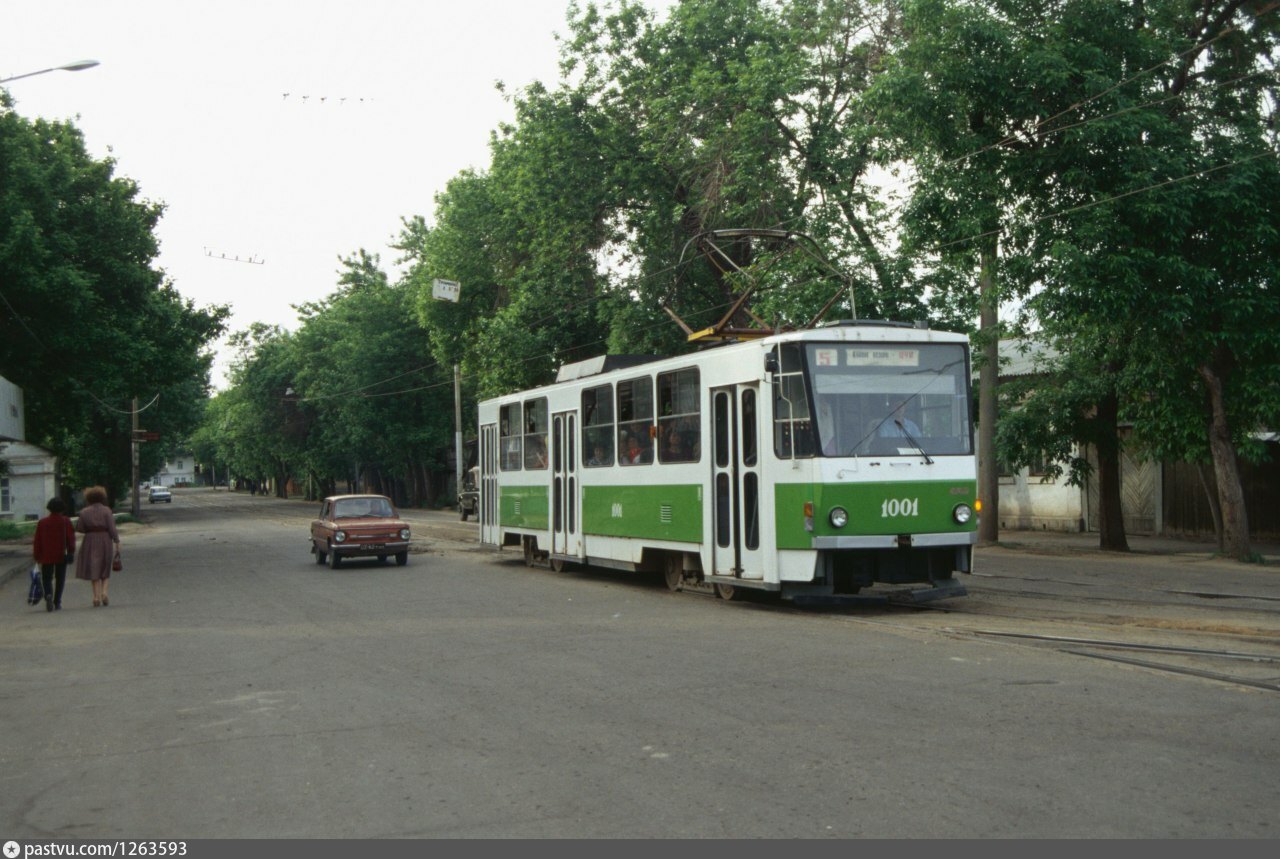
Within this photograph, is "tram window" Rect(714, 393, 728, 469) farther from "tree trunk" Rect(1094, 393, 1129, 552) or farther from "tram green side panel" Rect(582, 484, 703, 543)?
"tree trunk" Rect(1094, 393, 1129, 552)

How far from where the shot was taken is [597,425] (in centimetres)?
1973

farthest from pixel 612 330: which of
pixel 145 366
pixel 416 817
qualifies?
pixel 416 817

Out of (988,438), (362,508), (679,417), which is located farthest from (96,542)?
(988,438)

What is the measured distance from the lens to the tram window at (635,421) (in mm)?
17859

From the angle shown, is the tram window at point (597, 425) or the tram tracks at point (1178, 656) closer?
the tram tracks at point (1178, 656)

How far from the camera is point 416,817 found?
235 inches

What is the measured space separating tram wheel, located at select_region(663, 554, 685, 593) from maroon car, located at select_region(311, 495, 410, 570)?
Result: 28.9ft

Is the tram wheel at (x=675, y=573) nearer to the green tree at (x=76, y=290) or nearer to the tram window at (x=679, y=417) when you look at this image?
the tram window at (x=679, y=417)

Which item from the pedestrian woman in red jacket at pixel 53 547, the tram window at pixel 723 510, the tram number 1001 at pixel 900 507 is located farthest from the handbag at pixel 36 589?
the tram number 1001 at pixel 900 507

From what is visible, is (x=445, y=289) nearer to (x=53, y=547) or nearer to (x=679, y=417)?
(x=53, y=547)

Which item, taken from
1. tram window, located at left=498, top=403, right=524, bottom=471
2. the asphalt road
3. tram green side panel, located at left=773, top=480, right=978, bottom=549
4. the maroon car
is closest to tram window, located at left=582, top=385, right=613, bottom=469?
tram window, located at left=498, top=403, right=524, bottom=471

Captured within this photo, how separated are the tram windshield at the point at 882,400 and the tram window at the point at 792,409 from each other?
0.4 inches

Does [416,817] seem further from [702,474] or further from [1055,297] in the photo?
[1055,297]

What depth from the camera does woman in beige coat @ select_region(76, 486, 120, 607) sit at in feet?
Result: 57.6
